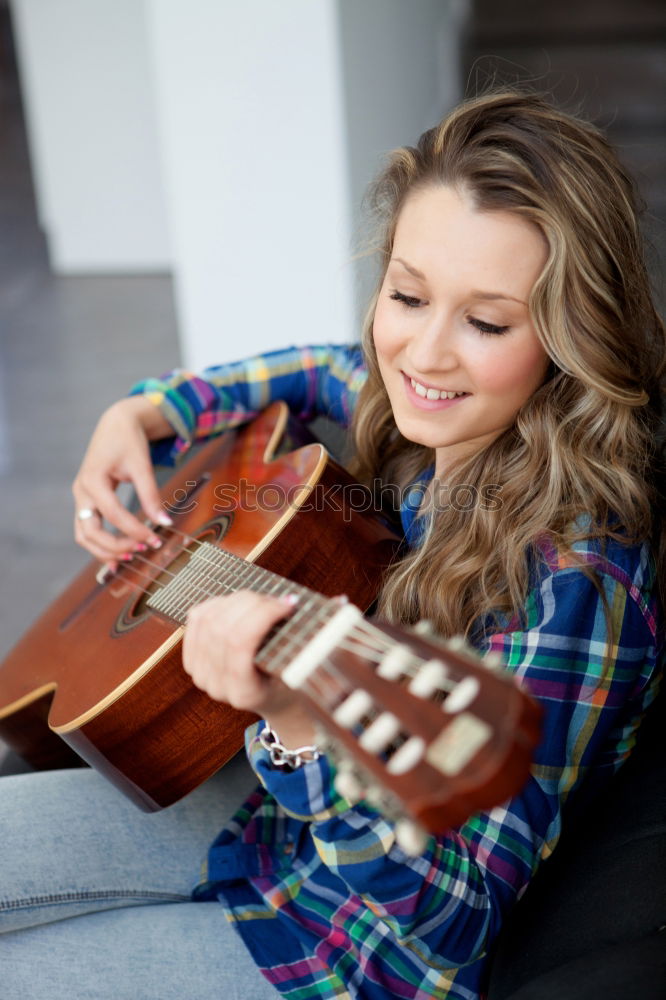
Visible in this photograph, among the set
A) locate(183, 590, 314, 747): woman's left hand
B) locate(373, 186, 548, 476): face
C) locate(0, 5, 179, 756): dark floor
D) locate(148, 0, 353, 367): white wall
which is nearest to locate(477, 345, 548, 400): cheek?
locate(373, 186, 548, 476): face

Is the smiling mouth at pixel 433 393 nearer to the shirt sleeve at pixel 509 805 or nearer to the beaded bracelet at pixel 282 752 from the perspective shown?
the shirt sleeve at pixel 509 805

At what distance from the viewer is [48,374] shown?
339 centimetres

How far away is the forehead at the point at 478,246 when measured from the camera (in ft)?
3.18

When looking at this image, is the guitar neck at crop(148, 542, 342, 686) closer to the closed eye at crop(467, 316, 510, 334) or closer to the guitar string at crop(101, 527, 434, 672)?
the guitar string at crop(101, 527, 434, 672)

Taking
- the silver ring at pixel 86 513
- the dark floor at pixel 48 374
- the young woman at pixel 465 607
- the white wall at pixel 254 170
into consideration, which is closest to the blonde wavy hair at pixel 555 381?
the young woman at pixel 465 607

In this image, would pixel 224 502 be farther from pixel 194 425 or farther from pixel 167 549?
pixel 194 425

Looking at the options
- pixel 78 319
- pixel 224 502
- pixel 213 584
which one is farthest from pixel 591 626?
pixel 78 319

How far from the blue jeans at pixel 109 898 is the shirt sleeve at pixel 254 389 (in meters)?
0.51

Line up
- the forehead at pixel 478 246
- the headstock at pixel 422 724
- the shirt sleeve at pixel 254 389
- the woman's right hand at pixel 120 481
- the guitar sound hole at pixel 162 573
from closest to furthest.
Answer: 1. the headstock at pixel 422 724
2. the forehead at pixel 478 246
3. the guitar sound hole at pixel 162 573
4. the woman's right hand at pixel 120 481
5. the shirt sleeve at pixel 254 389

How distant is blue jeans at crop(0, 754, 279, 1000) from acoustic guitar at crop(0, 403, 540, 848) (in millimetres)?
98

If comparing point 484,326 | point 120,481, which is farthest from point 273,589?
point 120,481

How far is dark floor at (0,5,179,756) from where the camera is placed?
8.16 feet

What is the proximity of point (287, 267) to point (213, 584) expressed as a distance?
120 centimetres

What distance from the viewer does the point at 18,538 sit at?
2.57 meters
